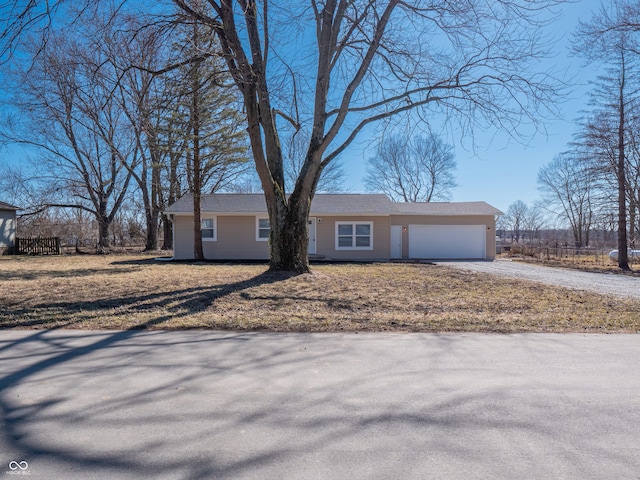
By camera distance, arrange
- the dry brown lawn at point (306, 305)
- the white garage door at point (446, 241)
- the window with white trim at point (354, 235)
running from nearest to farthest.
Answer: the dry brown lawn at point (306, 305) → the window with white trim at point (354, 235) → the white garage door at point (446, 241)

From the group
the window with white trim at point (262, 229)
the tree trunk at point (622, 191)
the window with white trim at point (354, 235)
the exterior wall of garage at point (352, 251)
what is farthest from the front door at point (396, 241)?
the tree trunk at point (622, 191)

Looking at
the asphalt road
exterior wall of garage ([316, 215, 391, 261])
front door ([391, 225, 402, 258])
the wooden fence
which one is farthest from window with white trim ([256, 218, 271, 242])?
the asphalt road

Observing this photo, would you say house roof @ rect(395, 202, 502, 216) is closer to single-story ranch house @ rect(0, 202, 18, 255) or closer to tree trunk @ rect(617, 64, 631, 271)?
tree trunk @ rect(617, 64, 631, 271)

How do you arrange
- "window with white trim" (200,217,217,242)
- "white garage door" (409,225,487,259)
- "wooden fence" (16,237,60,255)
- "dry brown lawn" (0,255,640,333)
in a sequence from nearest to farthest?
"dry brown lawn" (0,255,640,333), "window with white trim" (200,217,217,242), "white garage door" (409,225,487,259), "wooden fence" (16,237,60,255)

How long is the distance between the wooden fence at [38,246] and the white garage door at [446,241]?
21.7m

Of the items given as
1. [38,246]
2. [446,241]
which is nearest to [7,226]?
[38,246]

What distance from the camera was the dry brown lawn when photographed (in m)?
5.41

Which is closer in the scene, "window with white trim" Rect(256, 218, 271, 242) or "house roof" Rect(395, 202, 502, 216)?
"window with white trim" Rect(256, 218, 271, 242)

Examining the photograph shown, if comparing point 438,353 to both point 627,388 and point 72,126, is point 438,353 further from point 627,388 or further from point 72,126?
point 72,126

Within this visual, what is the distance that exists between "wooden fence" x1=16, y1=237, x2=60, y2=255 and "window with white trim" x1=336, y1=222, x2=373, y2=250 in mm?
17855

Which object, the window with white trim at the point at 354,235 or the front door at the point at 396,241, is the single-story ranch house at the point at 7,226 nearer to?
the window with white trim at the point at 354,235

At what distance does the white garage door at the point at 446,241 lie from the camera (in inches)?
809

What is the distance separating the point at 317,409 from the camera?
2842mm

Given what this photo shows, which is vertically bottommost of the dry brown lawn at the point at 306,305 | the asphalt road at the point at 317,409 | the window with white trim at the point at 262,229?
the asphalt road at the point at 317,409
